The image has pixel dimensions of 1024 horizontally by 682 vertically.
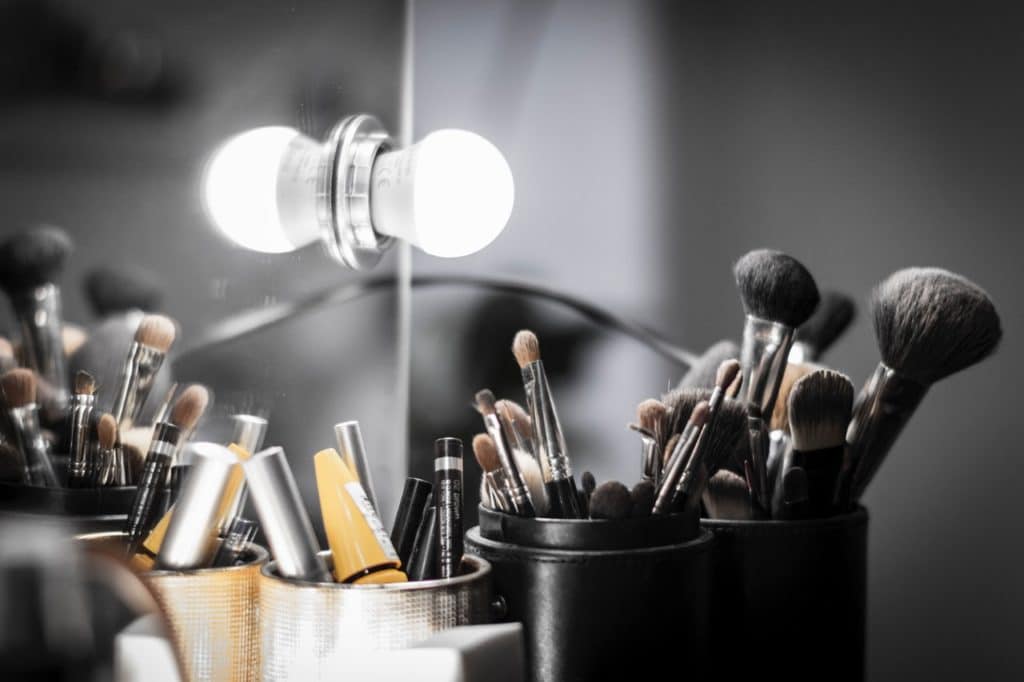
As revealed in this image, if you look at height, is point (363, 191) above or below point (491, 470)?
above

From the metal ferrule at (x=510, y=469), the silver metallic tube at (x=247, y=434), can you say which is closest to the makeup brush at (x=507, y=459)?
the metal ferrule at (x=510, y=469)

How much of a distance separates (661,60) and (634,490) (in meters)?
0.39

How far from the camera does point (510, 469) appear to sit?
18.6 inches

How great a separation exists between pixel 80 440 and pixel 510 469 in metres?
0.19

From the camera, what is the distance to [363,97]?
0.64 m

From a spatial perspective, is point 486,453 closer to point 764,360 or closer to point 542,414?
point 542,414

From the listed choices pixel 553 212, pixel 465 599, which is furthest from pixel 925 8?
pixel 465 599

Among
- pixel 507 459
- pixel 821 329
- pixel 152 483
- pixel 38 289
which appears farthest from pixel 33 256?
pixel 821 329

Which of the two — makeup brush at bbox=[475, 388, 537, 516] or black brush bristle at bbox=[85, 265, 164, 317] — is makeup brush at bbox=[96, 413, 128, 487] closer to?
black brush bristle at bbox=[85, 265, 164, 317]

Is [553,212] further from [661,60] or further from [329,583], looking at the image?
[329,583]

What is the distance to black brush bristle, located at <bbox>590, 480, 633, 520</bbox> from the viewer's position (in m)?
0.46

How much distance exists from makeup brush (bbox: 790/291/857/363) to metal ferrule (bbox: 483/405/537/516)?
276 millimetres

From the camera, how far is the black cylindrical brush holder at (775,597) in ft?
Result: 1.67

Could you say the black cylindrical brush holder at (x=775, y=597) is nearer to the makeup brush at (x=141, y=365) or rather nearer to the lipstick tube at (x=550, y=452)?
the lipstick tube at (x=550, y=452)
